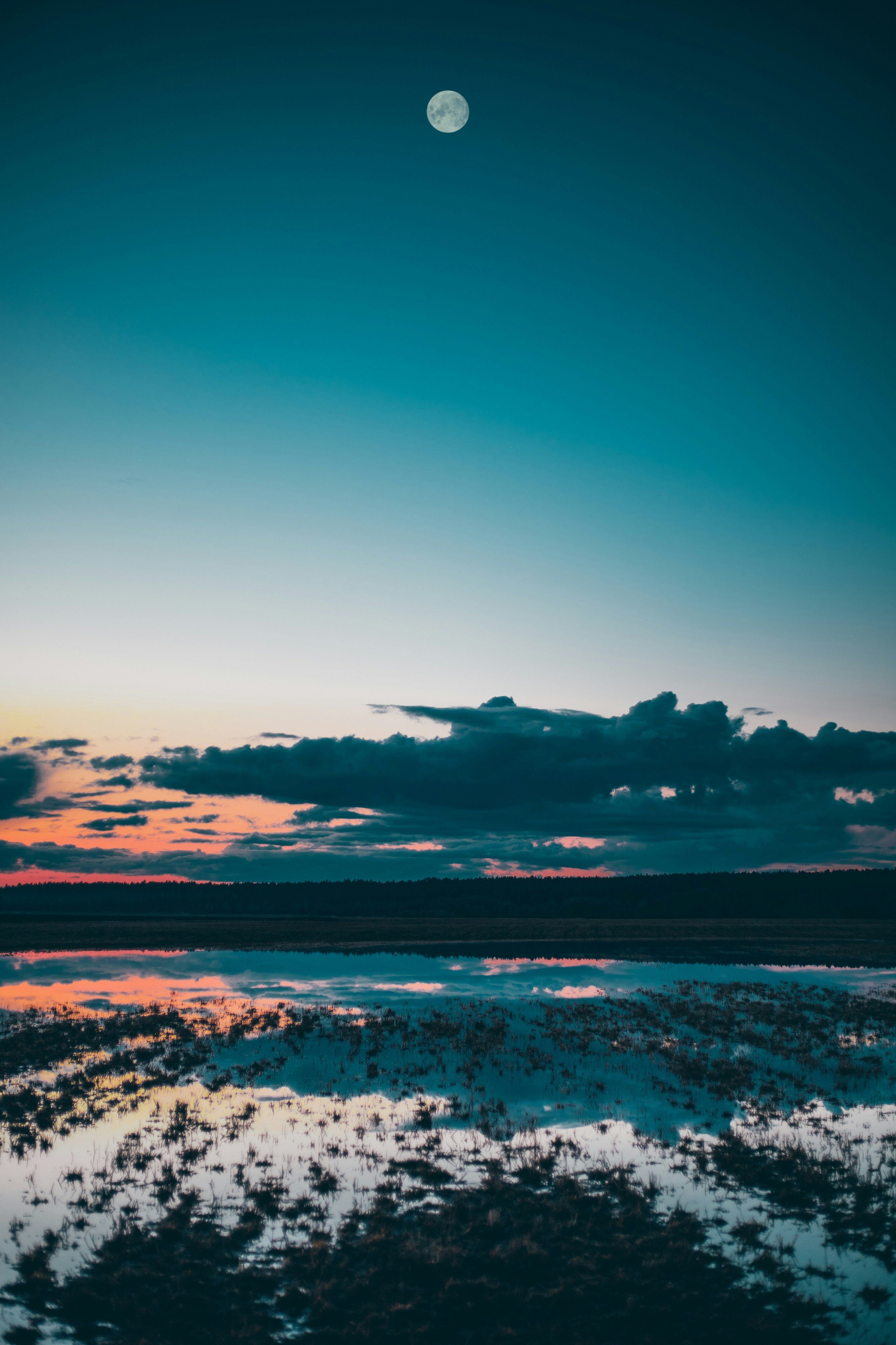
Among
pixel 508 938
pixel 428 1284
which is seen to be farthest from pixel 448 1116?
pixel 508 938

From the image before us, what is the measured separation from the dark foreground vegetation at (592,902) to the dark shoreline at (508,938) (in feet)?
83.4

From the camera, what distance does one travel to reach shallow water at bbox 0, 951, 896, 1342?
40.4 feet

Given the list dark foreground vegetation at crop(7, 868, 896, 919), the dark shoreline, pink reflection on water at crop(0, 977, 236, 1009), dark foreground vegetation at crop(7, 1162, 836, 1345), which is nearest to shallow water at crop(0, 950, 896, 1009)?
pink reflection on water at crop(0, 977, 236, 1009)

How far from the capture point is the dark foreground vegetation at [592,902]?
13462cm

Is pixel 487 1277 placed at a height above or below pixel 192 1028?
above

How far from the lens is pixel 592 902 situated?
158 metres

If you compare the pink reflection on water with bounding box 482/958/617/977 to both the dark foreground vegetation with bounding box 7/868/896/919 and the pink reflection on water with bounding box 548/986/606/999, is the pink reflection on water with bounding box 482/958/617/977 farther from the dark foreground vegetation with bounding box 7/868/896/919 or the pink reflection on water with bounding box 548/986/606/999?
the dark foreground vegetation with bounding box 7/868/896/919

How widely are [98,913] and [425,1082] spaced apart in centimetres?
13819

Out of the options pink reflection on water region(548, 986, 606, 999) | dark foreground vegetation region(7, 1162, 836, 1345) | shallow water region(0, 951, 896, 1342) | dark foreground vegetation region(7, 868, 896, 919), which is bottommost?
dark foreground vegetation region(7, 868, 896, 919)

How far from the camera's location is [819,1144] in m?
16.3

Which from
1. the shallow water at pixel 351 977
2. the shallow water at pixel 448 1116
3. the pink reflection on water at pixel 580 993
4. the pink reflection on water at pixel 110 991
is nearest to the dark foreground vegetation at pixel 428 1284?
the shallow water at pixel 448 1116

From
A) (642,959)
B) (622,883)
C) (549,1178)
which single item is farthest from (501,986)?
(622,883)

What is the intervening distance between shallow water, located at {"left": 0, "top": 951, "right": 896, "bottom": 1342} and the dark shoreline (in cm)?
2513

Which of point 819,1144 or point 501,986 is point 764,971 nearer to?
point 501,986
